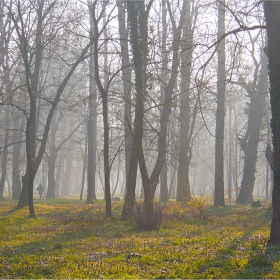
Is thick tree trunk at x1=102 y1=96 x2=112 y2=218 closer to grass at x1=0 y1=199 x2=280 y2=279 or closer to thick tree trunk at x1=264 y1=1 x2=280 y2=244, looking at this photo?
grass at x1=0 y1=199 x2=280 y2=279

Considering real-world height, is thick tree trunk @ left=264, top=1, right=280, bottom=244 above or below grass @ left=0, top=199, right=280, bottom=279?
above

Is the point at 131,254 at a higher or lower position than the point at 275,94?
lower

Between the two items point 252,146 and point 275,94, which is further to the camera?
point 252,146

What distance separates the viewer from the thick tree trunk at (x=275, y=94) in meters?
9.05

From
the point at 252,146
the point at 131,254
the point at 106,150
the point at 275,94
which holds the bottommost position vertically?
the point at 131,254

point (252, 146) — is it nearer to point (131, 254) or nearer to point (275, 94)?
point (275, 94)

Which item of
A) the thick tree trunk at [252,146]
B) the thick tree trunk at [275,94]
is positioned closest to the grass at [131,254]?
the thick tree trunk at [275,94]

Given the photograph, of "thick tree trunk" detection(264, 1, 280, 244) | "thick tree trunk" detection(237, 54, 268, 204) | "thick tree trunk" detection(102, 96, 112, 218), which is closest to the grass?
"thick tree trunk" detection(264, 1, 280, 244)

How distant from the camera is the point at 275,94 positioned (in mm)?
9156

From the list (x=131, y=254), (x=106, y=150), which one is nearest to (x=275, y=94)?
(x=131, y=254)

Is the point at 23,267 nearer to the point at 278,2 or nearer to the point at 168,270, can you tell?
the point at 168,270

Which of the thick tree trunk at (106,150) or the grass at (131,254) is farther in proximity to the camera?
the thick tree trunk at (106,150)

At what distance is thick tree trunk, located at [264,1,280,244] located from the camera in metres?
9.05

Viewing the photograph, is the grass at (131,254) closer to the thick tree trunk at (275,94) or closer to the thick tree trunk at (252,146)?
the thick tree trunk at (275,94)
